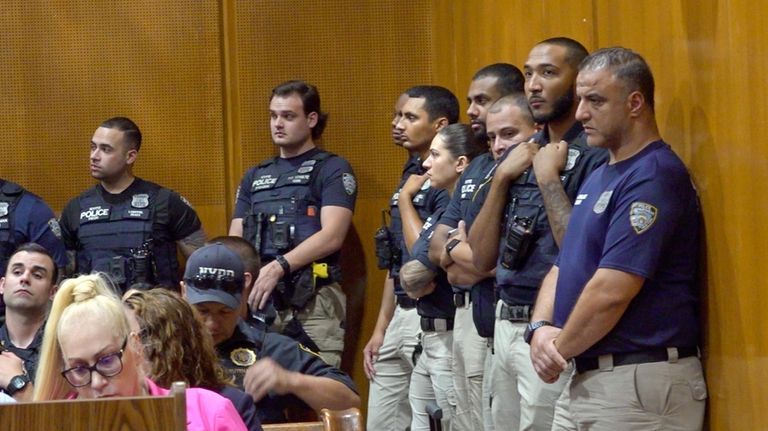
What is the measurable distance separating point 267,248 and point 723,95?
3362mm

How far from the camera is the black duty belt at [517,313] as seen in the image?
4301 millimetres

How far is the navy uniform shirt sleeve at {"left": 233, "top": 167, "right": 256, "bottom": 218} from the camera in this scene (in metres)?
6.89

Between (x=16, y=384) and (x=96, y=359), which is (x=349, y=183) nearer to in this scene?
(x=16, y=384)

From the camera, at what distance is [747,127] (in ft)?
11.8

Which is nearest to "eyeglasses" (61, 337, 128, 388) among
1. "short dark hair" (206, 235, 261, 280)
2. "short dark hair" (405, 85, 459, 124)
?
"short dark hair" (206, 235, 261, 280)

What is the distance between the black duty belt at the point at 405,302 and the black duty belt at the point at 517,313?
160 cm

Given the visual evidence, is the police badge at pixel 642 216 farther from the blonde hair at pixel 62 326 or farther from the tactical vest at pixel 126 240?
the tactical vest at pixel 126 240

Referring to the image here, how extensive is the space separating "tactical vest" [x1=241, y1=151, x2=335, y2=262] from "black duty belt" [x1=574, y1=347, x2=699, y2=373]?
3059 millimetres

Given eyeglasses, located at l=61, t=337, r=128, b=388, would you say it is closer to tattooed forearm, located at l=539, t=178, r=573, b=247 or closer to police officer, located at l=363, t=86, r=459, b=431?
tattooed forearm, located at l=539, t=178, r=573, b=247

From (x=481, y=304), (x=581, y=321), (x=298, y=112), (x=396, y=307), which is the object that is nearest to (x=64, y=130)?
(x=298, y=112)

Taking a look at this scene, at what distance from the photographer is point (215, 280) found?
12.3 feet

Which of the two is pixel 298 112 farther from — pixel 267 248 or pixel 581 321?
pixel 581 321

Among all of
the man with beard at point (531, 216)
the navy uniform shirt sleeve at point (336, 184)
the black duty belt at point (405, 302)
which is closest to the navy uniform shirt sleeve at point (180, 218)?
the navy uniform shirt sleeve at point (336, 184)

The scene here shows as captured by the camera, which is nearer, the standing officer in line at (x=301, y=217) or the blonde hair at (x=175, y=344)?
the blonde hair at (x=175, y=344)
